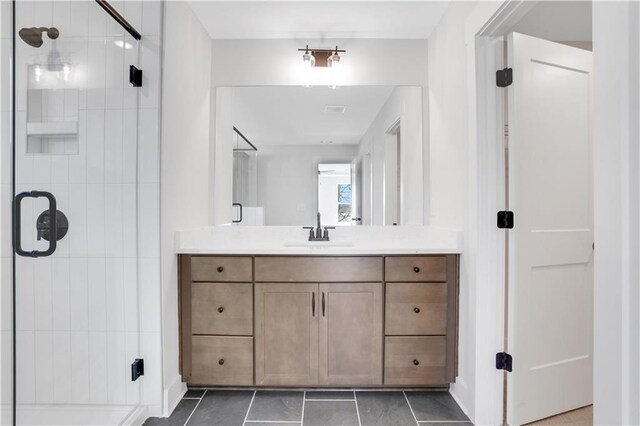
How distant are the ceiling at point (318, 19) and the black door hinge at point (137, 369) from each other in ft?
6.89

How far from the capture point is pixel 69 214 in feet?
4.93

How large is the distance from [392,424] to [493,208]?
3.98ft

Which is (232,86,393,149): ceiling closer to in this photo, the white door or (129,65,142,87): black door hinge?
(129,65,142,87): black door hinge

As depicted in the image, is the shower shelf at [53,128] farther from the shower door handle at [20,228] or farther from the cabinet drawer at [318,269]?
the cabinet drawer at [318,269]

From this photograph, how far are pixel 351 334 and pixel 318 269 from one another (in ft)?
1.39

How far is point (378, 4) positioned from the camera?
2109 millimetres

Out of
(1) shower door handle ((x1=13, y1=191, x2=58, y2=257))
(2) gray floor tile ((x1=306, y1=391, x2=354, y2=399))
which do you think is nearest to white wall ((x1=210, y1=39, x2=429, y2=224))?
(1) shower door handle ((x1=13, y1=191, x2=58, y2=257))

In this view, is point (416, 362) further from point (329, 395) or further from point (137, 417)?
point (137, 417)

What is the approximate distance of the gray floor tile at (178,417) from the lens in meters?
1.75

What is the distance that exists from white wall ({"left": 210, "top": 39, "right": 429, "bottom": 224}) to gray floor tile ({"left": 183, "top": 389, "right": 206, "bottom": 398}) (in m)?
1.09

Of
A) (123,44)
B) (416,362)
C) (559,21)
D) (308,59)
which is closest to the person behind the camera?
(123,44)

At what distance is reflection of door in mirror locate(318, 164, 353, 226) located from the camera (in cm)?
257

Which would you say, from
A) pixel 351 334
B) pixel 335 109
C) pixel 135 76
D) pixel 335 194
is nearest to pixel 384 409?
pixel 351 334

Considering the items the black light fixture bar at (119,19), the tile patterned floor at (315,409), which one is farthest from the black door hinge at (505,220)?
the black light fixture bar at (119,19)
